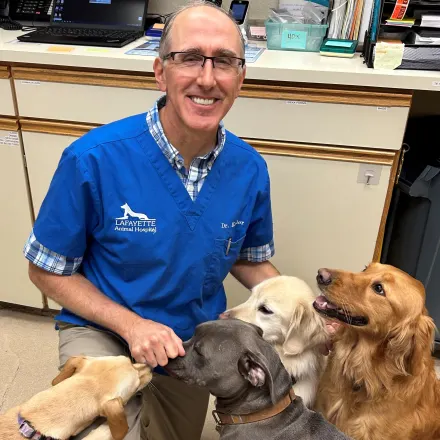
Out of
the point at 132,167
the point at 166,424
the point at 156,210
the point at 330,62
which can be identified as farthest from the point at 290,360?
the point at 330,62

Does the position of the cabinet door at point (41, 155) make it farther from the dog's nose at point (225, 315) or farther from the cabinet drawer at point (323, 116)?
the dog's nose at point (225, 315)

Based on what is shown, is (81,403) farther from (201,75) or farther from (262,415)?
(201,75)

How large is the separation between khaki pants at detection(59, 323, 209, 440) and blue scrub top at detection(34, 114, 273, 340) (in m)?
0.06

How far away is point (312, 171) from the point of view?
1775 millimetres

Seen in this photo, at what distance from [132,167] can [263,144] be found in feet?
2.08

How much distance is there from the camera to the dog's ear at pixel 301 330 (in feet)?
4.70

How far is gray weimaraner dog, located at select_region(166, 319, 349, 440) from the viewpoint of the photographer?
3.76ft

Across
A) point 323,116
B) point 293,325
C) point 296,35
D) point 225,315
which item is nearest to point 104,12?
point 296,35

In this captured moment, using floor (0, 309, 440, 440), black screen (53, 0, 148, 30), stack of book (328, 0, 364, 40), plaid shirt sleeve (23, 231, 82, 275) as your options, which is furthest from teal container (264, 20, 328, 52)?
floor (0, 309, 440, 440)

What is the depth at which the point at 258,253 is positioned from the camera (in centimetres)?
158

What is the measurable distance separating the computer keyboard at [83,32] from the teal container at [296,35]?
0.59 meters

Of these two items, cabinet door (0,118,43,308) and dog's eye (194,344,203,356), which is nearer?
dog's eye (194,344,203,356)

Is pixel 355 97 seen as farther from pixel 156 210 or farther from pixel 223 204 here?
pixel 156 210

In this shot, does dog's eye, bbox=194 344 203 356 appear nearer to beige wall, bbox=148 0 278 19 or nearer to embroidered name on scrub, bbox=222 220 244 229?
embroidered name on scrub, bbox=222 220 244 229
